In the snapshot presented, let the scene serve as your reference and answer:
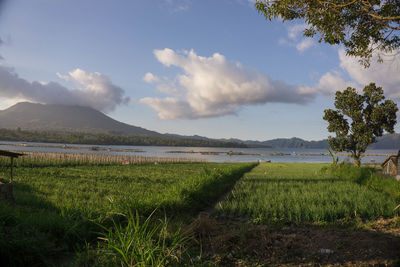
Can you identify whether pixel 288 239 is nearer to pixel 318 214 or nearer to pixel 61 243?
pixel 318 214

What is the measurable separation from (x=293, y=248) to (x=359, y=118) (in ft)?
92.2

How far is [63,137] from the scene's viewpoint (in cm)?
19750

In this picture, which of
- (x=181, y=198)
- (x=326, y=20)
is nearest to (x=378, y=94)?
(x=326, y=20)

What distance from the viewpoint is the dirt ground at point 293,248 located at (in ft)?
13.0

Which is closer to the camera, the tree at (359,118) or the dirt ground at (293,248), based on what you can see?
the dirt ground at (293,248)

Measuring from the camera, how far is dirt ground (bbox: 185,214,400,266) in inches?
156

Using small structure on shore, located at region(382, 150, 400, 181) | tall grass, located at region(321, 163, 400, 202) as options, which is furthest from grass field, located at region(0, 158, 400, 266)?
small structure on shore, located at region(382, 150, 400, 181)

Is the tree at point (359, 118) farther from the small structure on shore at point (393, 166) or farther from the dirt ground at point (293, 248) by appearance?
the dirt ground at point (293, 248)

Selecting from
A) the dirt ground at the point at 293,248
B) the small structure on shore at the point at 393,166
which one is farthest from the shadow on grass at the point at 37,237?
the small structure on shore at the point at 393,166

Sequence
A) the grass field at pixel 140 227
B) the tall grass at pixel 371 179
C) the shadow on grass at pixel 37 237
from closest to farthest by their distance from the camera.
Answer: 1. the grass field at pixel 140 227
2. the shadow on grass at pixel 37 237
3. the tall grass at pixel 371 179

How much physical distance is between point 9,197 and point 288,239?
8.89 m

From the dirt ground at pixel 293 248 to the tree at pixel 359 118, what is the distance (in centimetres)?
2552

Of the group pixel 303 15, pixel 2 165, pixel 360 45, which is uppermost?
pixel 303 15

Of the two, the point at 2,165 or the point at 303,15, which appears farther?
the point at 2,165
